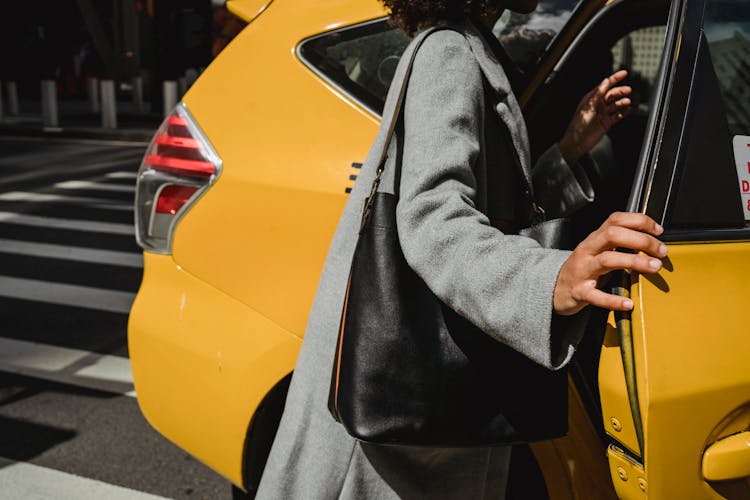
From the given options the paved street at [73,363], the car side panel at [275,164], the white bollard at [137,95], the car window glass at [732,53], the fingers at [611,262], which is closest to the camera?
the fingers at [611,262]

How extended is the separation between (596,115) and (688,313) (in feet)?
2.41

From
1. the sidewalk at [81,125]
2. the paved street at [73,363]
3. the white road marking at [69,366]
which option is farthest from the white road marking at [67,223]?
the sidewalk at [81,125]

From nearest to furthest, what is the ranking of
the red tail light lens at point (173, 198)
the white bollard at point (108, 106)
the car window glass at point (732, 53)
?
1. the car window glass at point (732, 53)
2. the red tail light lens at point (173, 198)
3. the white bollard at point (108, 106)

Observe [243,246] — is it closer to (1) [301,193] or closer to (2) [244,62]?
(1) [301,193]

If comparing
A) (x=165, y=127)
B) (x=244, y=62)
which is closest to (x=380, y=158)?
(x=244, y=62)

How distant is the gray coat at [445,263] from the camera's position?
1.33 metres

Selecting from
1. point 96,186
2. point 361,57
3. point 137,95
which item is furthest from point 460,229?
point 137,95

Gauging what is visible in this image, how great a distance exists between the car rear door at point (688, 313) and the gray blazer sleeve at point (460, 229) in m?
0.15

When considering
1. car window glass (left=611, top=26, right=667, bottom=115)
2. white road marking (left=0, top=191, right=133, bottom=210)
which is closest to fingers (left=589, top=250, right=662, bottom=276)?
car window glass (left=611, top=26, right=667, bottom=115)

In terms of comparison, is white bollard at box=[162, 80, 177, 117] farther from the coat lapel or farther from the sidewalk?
the coat lapel

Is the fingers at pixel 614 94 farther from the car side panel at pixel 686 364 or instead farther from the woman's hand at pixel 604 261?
the woman's hand at pixel 604 261

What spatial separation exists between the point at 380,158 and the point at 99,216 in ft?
24.8

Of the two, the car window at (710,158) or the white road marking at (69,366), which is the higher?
the car window at (710,158)

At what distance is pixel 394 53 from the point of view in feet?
7.60
